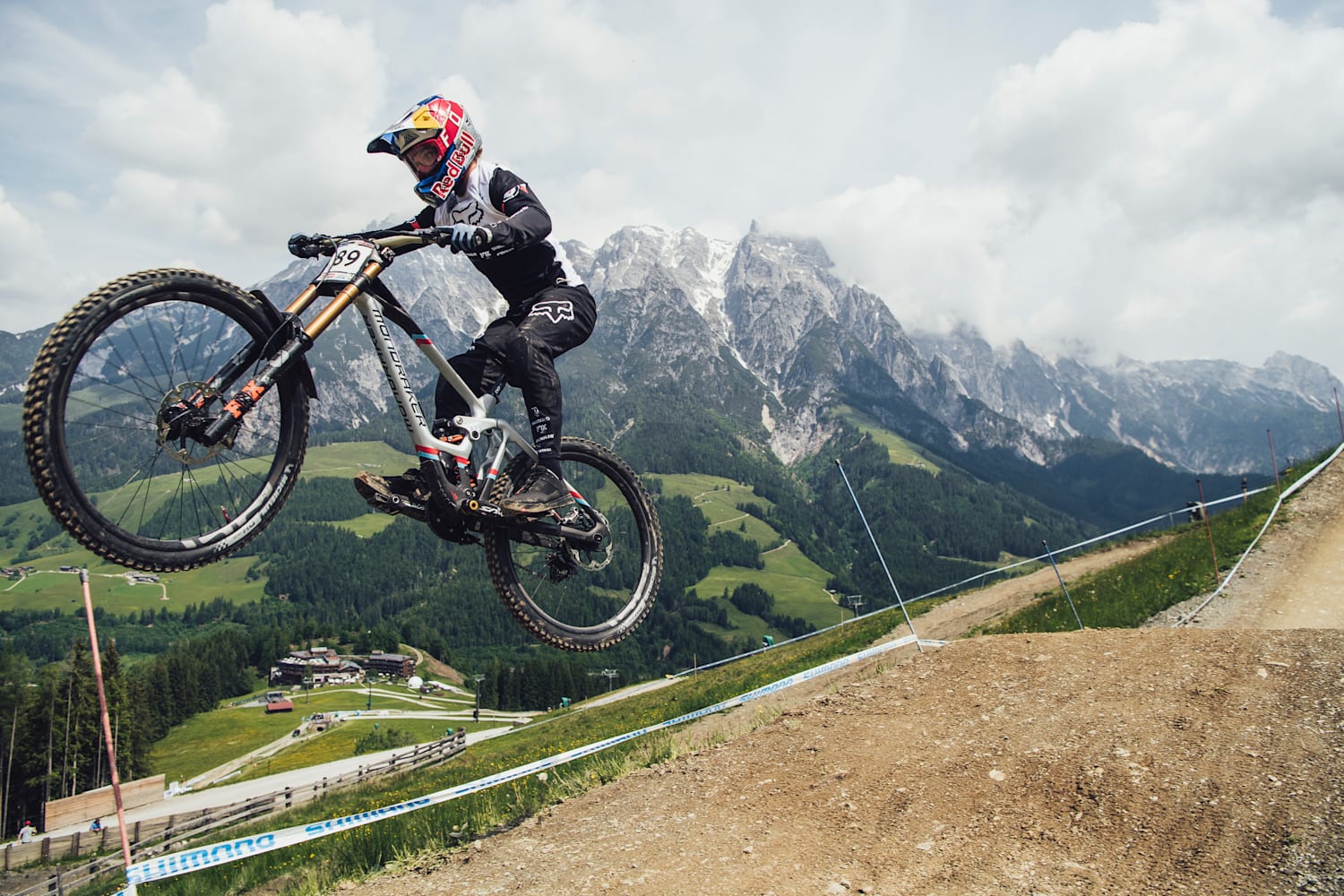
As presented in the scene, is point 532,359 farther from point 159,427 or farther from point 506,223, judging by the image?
point 159,427

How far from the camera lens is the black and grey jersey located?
6363mm

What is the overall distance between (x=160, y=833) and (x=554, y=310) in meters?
38.4

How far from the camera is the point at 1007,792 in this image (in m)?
8.90

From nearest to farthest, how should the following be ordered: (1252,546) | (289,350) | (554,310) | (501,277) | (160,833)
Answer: (289,350) < (554,310) < (501,277) < (1252,546) < (160,833)

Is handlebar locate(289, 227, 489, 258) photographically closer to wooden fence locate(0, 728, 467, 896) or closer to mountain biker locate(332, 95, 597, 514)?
mountain biker locate(332, 95, 597, 514)

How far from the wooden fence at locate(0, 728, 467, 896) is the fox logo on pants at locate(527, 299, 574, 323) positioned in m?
31.5

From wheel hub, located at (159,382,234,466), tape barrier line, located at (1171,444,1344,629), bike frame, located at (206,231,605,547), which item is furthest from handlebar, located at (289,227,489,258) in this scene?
tape barrier line, located at (1171,444,1344,629)

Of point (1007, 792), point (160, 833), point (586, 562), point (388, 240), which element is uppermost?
point (388, 240)

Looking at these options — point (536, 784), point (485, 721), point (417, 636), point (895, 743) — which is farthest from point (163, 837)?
point (417, 636)

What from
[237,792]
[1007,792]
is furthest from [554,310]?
[237,792]

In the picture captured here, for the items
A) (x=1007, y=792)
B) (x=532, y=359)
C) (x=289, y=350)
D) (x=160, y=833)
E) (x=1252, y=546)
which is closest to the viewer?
(x=289, y=350)

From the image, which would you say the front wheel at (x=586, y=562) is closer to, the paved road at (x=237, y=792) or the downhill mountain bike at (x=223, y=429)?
the downhill mountain bike at (x=223, y=429)

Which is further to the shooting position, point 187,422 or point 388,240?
point 388,240

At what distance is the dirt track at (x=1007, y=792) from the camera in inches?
297
